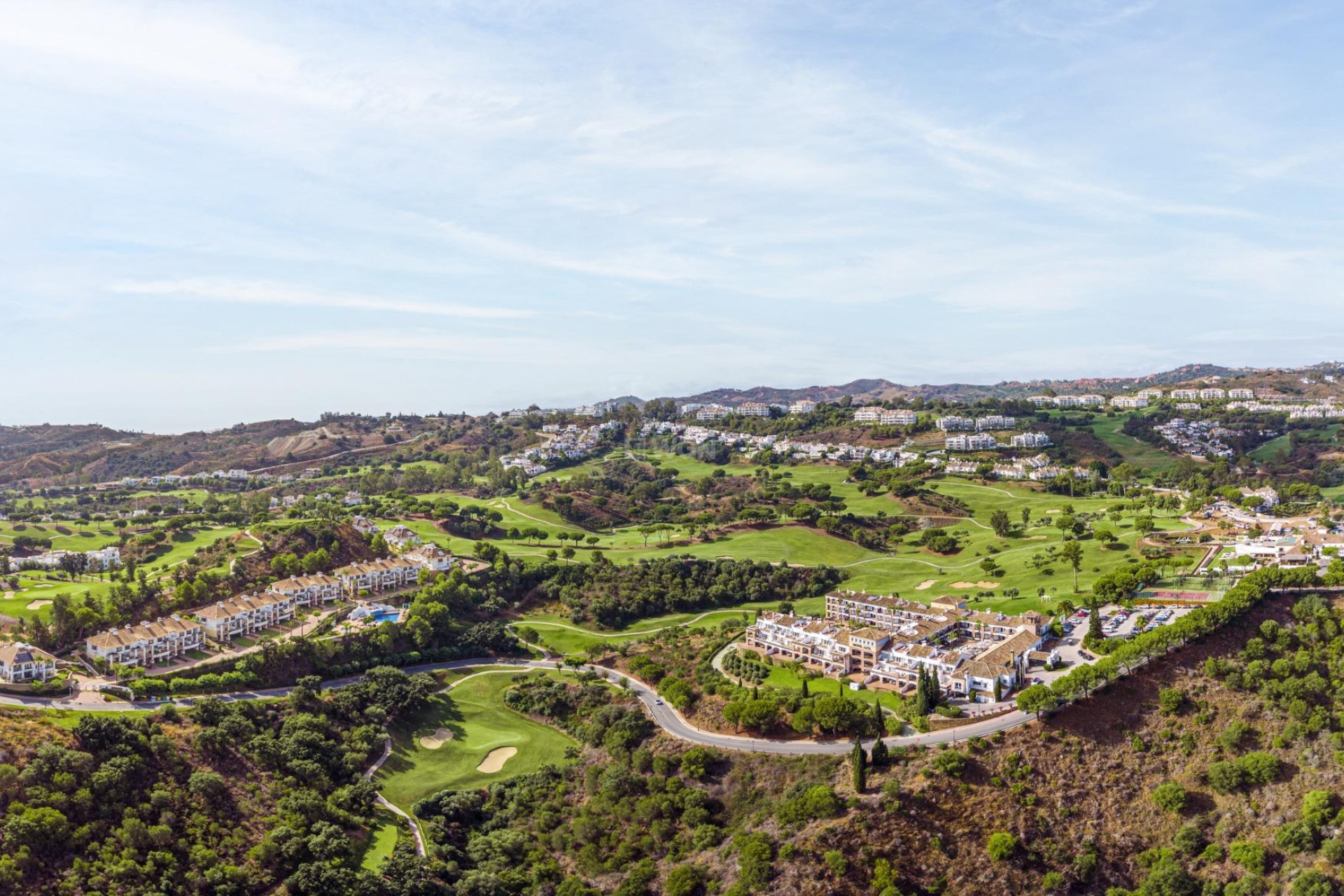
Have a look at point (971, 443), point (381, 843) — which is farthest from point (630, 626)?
point (971, 443)

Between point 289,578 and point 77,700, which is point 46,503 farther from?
point 77,700

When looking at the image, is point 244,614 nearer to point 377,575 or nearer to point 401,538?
point 377,575

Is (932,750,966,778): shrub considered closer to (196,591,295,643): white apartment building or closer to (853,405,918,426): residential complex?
(196,591,295,643): white apartment building

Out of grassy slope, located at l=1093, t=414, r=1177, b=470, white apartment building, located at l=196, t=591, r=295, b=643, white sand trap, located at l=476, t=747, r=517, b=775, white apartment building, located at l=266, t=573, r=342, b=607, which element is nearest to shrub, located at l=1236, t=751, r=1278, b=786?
white sand trap, located at l=476, t=747, r=517, b=775

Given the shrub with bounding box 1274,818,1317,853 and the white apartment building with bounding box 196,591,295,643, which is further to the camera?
the white apartment building with bounding box 196,591,295,643

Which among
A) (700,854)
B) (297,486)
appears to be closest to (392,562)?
(700,854)

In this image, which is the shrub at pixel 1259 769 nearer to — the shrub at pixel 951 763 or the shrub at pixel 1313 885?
the shrub at pixel 1313 885
